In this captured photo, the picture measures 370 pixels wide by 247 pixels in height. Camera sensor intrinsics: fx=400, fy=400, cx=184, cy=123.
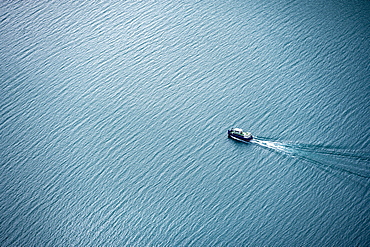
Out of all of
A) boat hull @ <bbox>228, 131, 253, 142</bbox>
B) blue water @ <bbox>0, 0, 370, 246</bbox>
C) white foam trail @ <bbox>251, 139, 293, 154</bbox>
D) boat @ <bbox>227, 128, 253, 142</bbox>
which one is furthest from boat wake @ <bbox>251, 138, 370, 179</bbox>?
boat @ <bbox>227, 128, 253, 142</bbox>

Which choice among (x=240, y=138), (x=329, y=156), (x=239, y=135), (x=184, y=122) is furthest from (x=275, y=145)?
(x=184, y=122)

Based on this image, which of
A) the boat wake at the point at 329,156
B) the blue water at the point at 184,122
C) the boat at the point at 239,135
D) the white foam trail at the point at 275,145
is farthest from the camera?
the boat at the point at 239,135

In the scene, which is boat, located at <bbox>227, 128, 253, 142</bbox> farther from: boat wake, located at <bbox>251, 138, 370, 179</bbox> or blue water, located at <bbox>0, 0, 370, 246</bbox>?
boat wake, located at <bbox>251, 138, 370, 179</bbox>

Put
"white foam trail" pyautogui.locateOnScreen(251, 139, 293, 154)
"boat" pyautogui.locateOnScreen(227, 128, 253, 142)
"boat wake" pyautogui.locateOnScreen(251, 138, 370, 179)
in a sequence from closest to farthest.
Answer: "boat wake" pyautogui.locateOnScreen(251, 138, 370, 179)
"white foam trail" pyautogui.locateOnScreen(251, 139, 293, 154)
"boat" pyautogui.locateOnScreen(227, 128, 253, 142)

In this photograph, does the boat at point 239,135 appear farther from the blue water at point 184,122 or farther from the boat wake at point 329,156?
the boat wake at point 329,156

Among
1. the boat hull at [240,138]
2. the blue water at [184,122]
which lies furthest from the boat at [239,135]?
the blue water at [184,122]
